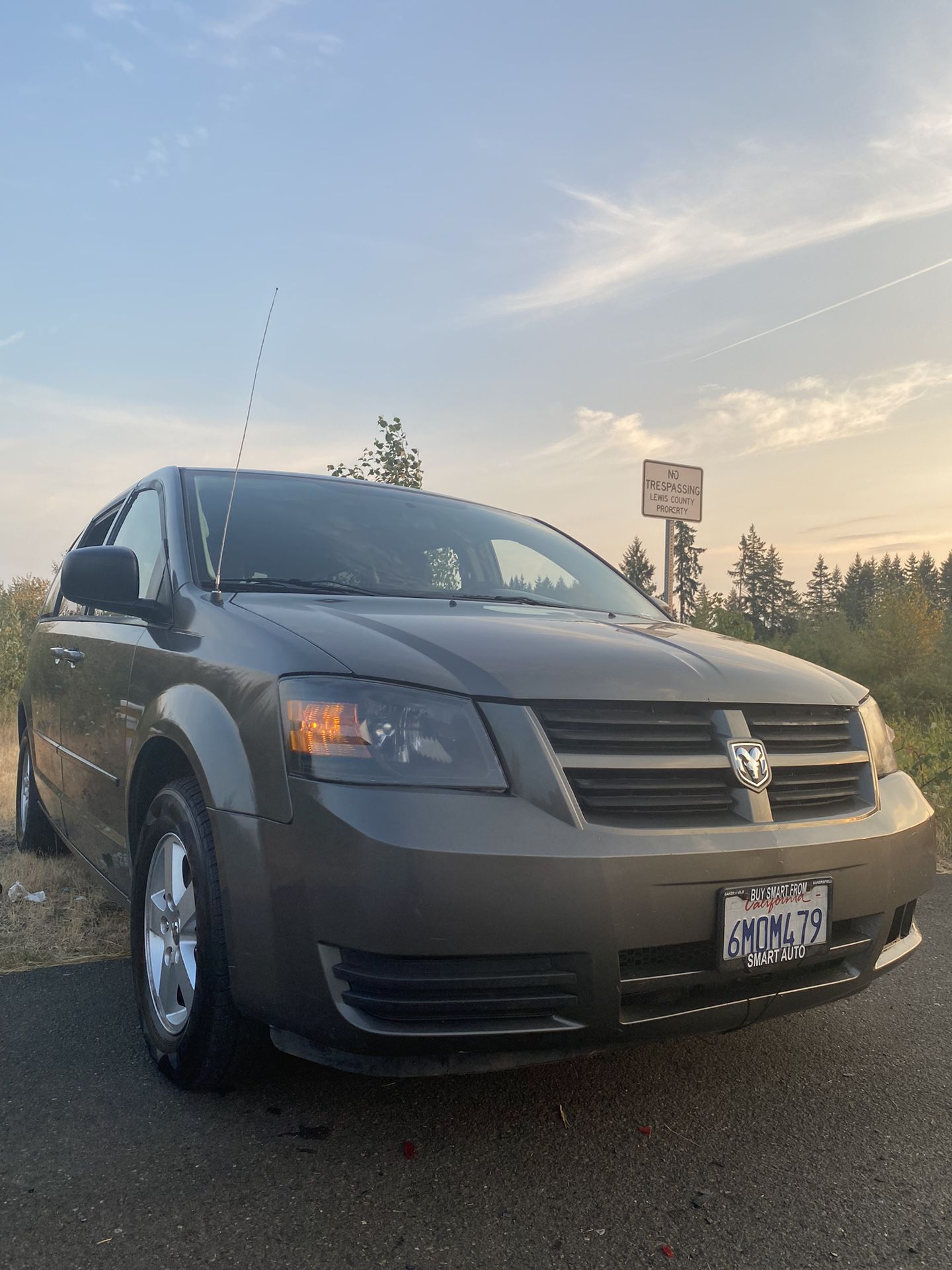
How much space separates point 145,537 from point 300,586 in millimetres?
975

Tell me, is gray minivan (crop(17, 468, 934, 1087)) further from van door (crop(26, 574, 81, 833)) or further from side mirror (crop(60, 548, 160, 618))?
van door (crop(26, 574, 81, 833))

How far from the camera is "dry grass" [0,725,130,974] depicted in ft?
11.8

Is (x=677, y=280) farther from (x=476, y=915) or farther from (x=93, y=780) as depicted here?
(x=476, y=915)

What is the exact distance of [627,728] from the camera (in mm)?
2113

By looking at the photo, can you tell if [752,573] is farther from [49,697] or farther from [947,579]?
[49,697]

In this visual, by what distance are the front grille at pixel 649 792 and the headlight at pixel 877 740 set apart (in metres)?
0.65

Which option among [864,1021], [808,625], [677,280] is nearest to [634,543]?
[808,625]

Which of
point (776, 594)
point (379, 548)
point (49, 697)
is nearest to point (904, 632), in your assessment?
point (49, 697)

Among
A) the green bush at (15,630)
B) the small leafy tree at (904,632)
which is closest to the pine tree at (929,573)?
the small leafy tree at (904,632)

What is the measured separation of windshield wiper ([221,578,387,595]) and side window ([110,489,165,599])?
0.40 m

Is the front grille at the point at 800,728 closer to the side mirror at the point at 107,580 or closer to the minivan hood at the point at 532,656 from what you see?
the minivan hood at the point at 532,656

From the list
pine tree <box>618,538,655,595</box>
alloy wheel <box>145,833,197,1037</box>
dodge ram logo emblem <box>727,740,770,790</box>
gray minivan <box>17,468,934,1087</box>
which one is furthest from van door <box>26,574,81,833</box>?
pine tree <box>618,538,655,595</box>

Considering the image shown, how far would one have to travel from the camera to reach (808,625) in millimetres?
51875

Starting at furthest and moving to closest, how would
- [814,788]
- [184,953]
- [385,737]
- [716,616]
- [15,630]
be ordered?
[15,630], [716,616], [184,953], [814,788], [385,737]
